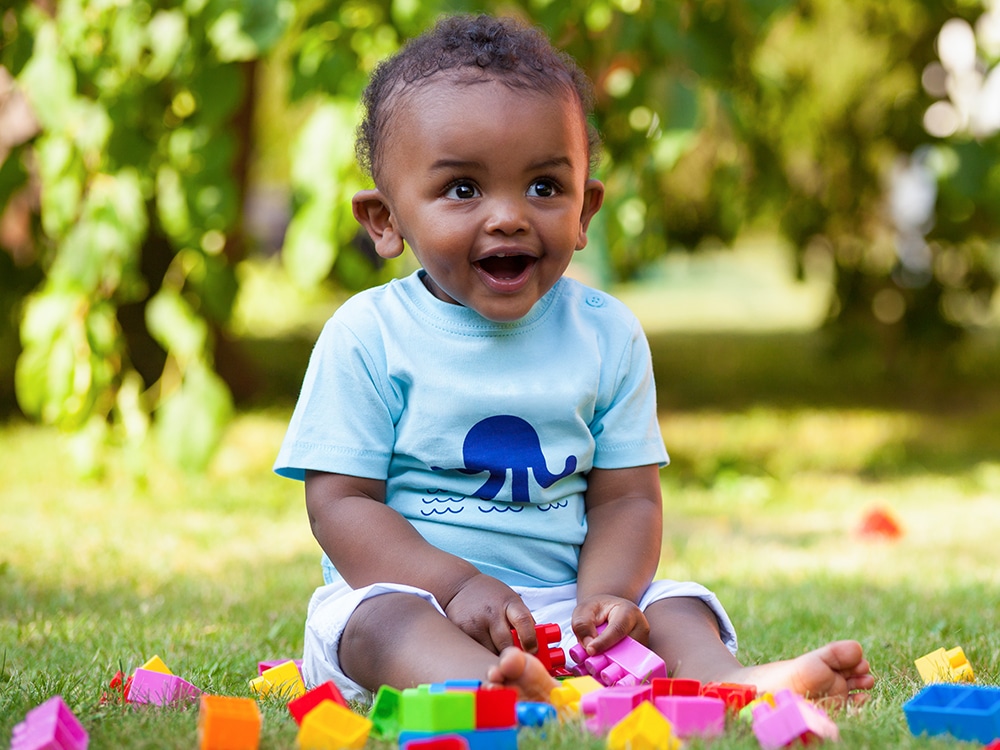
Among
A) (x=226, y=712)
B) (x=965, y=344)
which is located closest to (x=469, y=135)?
(x=226, y=712)

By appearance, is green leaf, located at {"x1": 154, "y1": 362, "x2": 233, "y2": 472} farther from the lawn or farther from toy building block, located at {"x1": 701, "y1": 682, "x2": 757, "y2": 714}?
toy building block, located at {"x1": 701, "y1": 682, "x2": 757, "y2": 714}

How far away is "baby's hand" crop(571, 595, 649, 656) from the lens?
169cm

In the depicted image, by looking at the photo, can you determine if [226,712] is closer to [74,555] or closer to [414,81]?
[414,81]

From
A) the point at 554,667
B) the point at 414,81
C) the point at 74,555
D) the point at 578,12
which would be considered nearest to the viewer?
the point at 554,667

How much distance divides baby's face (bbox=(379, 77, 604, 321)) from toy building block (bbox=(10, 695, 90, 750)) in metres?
0.81

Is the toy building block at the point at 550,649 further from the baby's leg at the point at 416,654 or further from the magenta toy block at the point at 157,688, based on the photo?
the magenta toy block at the point at 157,688

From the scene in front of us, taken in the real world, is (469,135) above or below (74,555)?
above

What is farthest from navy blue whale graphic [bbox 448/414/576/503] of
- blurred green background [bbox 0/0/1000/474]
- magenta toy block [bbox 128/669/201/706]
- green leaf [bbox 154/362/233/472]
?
green leaf [bbox 154/362/233/472]

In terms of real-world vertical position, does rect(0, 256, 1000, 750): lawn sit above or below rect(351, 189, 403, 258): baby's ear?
below

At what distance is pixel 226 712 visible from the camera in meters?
1.36

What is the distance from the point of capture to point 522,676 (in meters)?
1.51

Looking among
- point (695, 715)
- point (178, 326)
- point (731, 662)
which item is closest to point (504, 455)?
point (731, 662)

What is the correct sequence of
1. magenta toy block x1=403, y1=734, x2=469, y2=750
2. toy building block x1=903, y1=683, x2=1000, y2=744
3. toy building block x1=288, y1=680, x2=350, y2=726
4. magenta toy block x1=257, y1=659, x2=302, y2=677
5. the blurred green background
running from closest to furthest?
magenta toy block x1=403, y1=734, x2=469, y2=750
toy building block x1=903, y1=683, x2=1000, y2=744
toy building block x1=288, y1=680, x2=350, y2=726
magenta toy block x1=257, y1=659, x2=302, y2=677
the blurred green background

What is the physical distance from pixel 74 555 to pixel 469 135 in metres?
1.79
